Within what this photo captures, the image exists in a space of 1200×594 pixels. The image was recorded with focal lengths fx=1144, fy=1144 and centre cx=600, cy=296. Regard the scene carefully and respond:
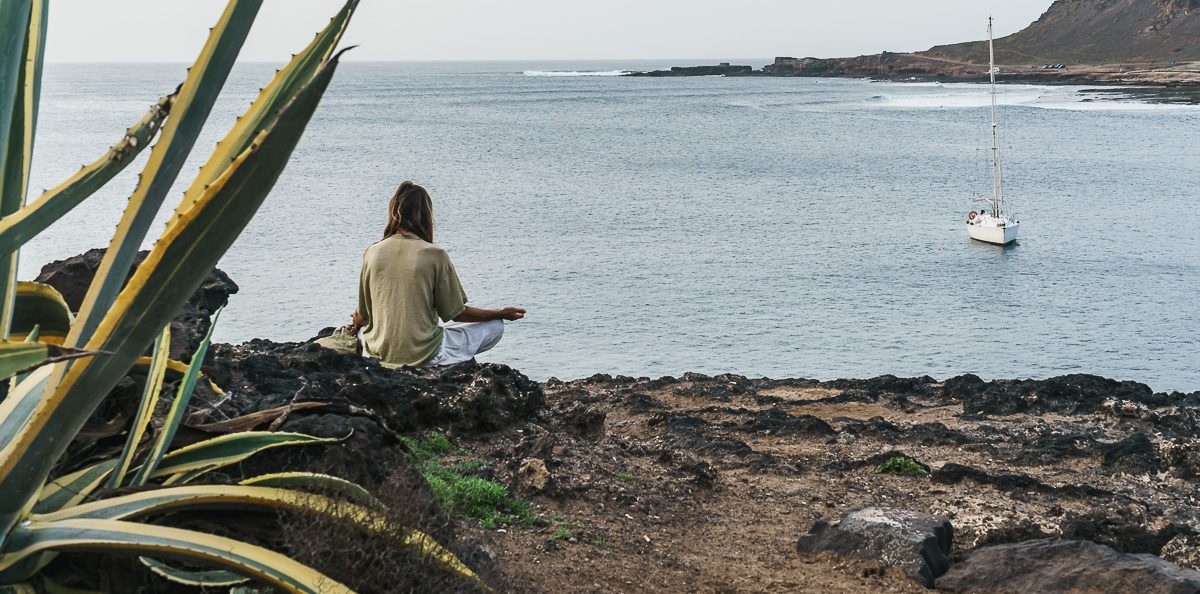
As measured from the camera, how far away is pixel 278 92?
2307 millimetres

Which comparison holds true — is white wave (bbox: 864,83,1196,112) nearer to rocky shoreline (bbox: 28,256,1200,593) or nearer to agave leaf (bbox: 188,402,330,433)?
rocky shoreline (bbox: 28,256,1200,593)

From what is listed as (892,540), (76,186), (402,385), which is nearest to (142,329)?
(76,186)

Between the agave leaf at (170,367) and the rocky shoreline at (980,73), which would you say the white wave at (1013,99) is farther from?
the agave leaf at (170,367)

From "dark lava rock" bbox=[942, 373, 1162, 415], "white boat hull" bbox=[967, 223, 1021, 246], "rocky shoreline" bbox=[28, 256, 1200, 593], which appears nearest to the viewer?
"rocky shoreline" bbox=[28, 256, 1200, 593]

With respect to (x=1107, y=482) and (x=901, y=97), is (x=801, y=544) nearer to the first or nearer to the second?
(x=1107, y=482)

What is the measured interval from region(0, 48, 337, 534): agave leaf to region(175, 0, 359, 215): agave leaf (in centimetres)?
21

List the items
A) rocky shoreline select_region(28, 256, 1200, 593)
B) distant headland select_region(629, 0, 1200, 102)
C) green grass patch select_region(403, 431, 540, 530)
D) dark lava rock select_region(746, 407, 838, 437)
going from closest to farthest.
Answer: rocky shoreline select_region(28, 256, 1200, 593), green grass patch select_region(403, 431, 540, 530), dark lava rock select_region(746, 407, 838, 437), distant headland select_region(629, 0, 1200, 102)

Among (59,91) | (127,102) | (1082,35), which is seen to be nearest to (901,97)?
(1082,35)

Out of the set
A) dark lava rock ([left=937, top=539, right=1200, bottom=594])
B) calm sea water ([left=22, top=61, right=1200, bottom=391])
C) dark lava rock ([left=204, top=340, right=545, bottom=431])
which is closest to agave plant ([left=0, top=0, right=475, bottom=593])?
dark lava rock ([left=204, top=340, right=545, bottom=431])

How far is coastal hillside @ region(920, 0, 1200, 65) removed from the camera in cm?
13138

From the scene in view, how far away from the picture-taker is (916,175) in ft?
165

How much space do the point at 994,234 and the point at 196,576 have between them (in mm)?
31472

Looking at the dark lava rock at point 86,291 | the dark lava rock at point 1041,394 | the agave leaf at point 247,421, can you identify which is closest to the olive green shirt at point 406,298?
the dark lava rock at point 86,291

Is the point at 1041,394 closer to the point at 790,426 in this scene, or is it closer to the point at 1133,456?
the point at 1133,456
